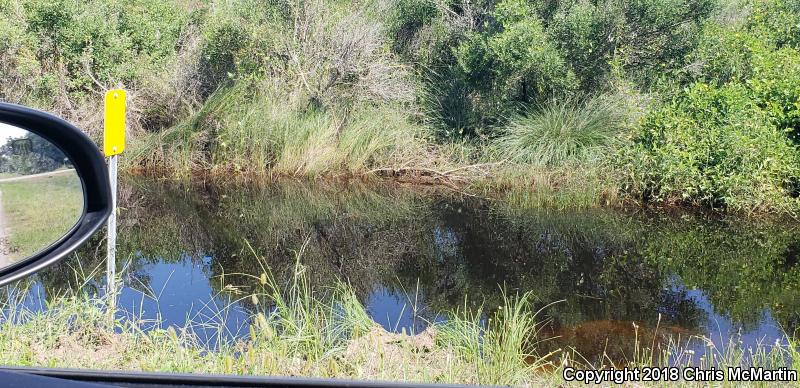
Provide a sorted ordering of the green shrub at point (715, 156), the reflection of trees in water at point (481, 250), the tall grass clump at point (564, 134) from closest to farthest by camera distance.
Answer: the reflection of trees in water at point (481, 250), the green shrub at point (715, 156), the tall grass clump at point (564, 134)

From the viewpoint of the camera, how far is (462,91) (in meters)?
14.4

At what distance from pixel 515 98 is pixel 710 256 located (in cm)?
615

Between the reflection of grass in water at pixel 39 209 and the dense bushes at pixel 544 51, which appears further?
the dense bushes at pixel 544 51

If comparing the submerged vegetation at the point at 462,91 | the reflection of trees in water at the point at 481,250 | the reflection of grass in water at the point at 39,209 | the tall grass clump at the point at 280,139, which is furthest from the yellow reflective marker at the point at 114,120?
the tall grass clump at the point at 280,139

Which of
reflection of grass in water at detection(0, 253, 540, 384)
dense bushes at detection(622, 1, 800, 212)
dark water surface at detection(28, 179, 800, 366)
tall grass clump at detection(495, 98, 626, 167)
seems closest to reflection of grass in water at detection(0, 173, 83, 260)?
reflection of grass in water at detection(0, 253, 540, 384)

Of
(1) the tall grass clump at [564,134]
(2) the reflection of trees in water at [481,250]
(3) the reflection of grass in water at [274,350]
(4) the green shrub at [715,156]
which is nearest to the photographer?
(3) the reflection of grass in water at [274,350]

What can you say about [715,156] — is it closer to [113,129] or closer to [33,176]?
[113,129]

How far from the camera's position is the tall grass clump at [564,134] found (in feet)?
40.1

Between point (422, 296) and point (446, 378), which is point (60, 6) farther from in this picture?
point (446, 378)

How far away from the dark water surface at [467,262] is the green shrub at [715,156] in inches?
18.5

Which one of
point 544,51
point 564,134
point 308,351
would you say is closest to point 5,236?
point 308,351

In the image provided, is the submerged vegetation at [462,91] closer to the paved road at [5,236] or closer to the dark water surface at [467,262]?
the dark water surface at [467,262]

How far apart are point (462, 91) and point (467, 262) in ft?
21.6

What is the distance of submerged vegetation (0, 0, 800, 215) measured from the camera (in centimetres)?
1045
